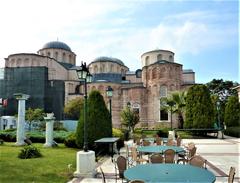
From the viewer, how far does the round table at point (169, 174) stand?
5.00 m

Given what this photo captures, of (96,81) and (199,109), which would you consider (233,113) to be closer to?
(199,109)

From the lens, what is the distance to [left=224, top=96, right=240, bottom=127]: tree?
2967 centimetres

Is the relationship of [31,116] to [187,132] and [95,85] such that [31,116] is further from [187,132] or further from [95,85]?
[187,132]

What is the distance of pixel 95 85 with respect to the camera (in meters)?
46.3

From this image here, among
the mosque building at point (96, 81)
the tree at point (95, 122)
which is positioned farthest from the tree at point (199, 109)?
the tree at point (95, 122)

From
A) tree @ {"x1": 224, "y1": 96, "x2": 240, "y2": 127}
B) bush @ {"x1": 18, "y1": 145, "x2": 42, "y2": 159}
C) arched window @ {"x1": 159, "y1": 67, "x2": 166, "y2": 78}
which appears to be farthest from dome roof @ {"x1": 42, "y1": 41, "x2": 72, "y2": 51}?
bush @ {"x1": 18, "y1": 145, "x2": 42, "y2": 159}

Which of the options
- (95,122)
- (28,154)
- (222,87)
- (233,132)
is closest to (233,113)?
(233,132)

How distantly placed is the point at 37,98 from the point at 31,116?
14.5m

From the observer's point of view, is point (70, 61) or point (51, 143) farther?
point (70, 61)

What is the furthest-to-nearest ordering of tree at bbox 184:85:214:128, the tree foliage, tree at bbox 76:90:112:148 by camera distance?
1. the tree foliage
2. tree at bbox 184:85:214:128
3. tree at bbox 76:90:112:148

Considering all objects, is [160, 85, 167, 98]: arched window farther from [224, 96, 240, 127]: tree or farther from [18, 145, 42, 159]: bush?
[18, 145, 42, 159]: bush

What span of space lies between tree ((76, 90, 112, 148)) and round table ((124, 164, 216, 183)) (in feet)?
23.7

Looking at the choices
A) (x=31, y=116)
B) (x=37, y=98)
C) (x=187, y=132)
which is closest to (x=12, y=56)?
(x=37, y=98)

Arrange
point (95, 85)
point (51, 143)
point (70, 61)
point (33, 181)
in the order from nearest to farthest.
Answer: point (33, 181), point (51, 143), point (95, 85), point (70, 61)
